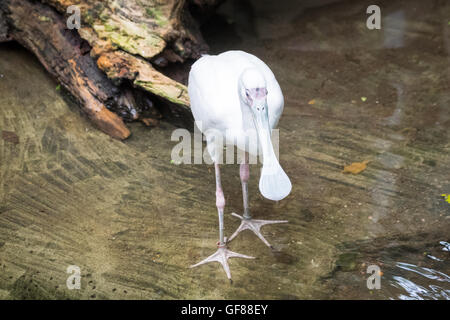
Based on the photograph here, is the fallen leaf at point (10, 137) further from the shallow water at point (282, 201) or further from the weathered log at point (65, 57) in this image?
the weathered log at point (65, 57)

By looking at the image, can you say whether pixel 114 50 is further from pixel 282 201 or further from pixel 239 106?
pixel 282 201

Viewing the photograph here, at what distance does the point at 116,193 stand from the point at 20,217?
2.41ft

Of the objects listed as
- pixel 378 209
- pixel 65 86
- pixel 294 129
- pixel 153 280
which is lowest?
pixel 153 280

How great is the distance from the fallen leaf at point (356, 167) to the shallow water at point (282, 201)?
0.16 ft

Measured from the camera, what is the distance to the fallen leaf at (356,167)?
427cm

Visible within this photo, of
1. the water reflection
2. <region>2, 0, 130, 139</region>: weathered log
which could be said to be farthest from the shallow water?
<region>2, 0, 130, 139</region>: weathered log

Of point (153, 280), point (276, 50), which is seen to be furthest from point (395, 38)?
point (153, 280)

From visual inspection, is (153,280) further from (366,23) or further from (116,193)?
Result: (366,23)

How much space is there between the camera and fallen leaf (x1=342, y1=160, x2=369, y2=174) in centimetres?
427

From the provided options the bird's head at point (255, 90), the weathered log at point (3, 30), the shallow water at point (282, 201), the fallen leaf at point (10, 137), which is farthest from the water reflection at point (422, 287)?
the weathered log at point (3, 30)

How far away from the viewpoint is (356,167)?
14.1ft

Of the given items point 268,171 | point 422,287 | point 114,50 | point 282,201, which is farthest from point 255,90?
point 114,50

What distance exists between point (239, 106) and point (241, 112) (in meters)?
0.06

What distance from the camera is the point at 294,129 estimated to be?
4766 millimetres
